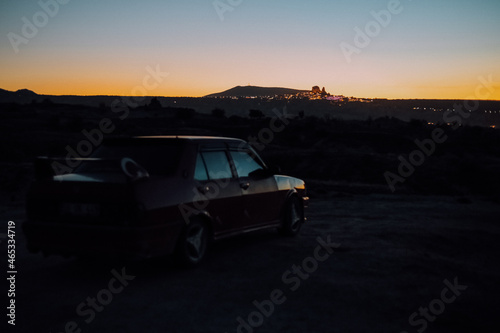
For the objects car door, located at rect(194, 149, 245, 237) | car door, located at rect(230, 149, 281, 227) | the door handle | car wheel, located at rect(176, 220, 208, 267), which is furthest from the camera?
car door, located at rect(230, 149, 281, 227)

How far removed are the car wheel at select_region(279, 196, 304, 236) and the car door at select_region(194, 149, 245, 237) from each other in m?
1.46

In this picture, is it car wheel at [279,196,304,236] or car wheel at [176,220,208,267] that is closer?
car wheel at [176,220,208,267]

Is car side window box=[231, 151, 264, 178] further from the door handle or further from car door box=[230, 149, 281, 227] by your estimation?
the door handle

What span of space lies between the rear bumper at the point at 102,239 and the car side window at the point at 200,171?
762 millimetres

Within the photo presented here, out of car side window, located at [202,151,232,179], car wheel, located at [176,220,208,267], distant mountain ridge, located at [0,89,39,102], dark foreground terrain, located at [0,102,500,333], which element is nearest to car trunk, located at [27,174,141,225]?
dark foreground terrain, located at [0,102,500,333]

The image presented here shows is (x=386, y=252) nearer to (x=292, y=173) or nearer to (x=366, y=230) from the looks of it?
(x=366, y=230)

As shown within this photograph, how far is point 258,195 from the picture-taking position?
8281 millimetres

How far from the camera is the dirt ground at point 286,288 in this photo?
192 inches

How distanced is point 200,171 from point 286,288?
1.97 m

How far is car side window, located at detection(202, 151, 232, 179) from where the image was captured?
7344 millimetres

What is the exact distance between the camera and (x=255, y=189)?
821 centimetres

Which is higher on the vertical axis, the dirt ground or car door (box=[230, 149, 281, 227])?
car door (box=[230, 149, 281, 227])

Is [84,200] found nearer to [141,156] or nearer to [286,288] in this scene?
[141,156]

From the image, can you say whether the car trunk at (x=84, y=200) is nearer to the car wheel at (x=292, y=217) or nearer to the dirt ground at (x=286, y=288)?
the dirt ground at (x=286, y=288)
